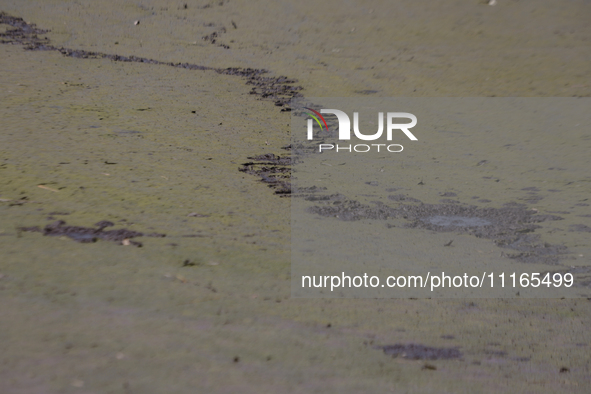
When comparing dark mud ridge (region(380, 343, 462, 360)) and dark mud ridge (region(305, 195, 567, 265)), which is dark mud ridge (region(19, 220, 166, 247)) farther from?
dark mud ridge (region(380, 343, 462, 360))

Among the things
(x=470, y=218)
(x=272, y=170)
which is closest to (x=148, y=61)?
(x=272, y=170)

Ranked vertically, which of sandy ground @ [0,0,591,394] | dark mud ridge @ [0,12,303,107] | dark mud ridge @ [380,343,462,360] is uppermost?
dark mud ridge @ [0,12,303,107]

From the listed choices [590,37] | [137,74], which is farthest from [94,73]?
[590,37]

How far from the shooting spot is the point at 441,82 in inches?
270

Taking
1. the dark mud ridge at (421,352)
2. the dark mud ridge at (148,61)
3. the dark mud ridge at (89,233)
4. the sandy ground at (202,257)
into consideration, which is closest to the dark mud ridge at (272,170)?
the sandy ground at (202,257)

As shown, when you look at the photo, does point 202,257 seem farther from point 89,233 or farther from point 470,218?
point 470,218

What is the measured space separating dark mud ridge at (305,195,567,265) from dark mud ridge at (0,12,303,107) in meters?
2.58

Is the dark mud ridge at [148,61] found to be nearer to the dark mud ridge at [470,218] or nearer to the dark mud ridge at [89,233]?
the dark mud ridge at [470,218]

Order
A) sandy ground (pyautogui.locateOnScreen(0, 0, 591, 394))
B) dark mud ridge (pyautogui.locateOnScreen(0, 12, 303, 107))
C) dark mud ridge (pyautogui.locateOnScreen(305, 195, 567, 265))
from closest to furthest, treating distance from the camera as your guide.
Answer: sandy ground (pyautogui.locateOnScreen(0, 0, 591, 394)) → dark mud ridge (pyautogui.locateOnScreen(305, 195, 567, 265)) → dark mud ridge (pyautogui.locateOnScreen(0, 12, 303, 107))

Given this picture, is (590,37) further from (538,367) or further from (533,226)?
(538,367)

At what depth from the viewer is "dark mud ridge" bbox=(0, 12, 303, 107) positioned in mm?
6513

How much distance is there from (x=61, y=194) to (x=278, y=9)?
21.6 ft

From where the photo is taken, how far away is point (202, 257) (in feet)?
8.67

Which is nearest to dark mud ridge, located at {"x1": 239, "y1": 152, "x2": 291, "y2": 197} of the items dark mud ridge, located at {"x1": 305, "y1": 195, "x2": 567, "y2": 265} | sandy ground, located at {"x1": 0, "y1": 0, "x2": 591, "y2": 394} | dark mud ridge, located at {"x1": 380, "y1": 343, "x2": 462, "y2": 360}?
sandy ground, located at {"x1": 0, "y1": 0, "x2": 591, "y2": 394}
